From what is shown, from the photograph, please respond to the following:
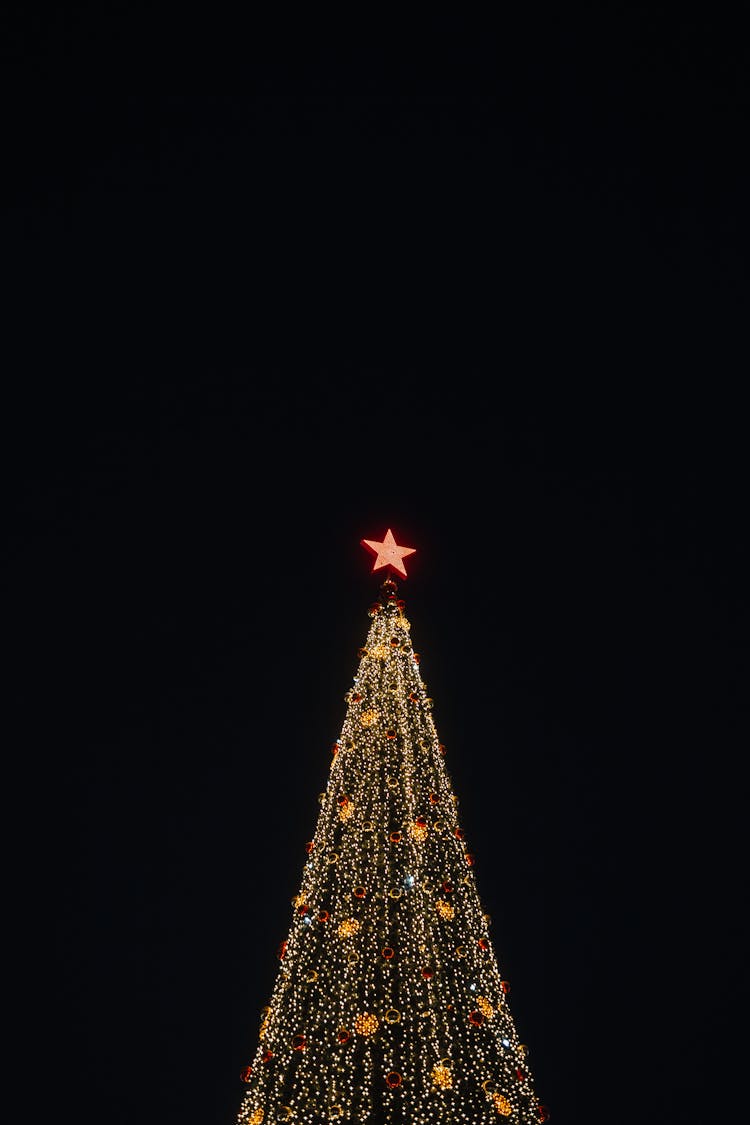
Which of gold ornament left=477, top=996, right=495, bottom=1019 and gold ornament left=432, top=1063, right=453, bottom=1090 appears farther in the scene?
gold ornament left=477, top=996, right=495, bottom=1019

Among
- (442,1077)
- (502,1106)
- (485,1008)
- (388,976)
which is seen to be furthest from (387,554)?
(502,1106)

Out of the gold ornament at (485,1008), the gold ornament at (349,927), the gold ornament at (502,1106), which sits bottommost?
the gold ornament at (502,1106)

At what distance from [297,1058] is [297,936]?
94cm

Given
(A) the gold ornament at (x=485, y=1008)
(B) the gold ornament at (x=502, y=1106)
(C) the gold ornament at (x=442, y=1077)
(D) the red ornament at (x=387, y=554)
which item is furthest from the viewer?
(D) the red ornament at (x=387, y=554)

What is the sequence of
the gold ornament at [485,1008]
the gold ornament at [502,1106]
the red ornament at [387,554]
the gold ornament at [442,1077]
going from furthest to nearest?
the red ornament at [387,554]
the gold ornament at [485,1008]
the gold ornament at [502,1106]
the gold ornament at [442,1077]

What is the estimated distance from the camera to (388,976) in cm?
589

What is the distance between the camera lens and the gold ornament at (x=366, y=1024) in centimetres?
538

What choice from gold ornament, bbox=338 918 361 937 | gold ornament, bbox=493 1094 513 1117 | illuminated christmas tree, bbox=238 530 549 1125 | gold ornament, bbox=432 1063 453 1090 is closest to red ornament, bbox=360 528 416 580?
illuminated christmas tree, bbox=238 530 549 1125

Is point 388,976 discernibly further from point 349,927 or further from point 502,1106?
point 502,1106

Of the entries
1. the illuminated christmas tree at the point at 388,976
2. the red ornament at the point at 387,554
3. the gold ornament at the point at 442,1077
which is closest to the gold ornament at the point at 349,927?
the illuminated christmas tree at the point at 388,976

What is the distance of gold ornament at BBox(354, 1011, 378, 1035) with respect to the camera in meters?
5.38

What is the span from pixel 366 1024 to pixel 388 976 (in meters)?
0.52

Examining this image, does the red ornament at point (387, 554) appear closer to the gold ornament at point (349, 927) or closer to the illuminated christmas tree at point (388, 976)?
the illuminated christmas tree at point (388, 976)

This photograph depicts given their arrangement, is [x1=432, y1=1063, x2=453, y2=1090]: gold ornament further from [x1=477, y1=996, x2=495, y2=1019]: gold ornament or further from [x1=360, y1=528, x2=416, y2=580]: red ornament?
[x1=360, y1=528, x2=416, y2=580]: red ornament
